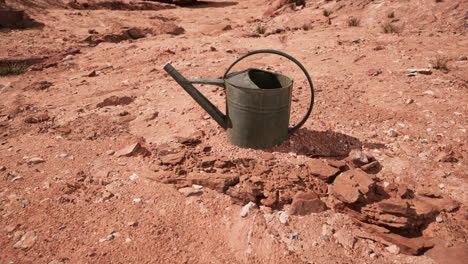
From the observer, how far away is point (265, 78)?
257cm

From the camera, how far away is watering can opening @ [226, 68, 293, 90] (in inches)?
89.3

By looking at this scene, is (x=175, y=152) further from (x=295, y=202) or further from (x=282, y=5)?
(x=282, y=5)

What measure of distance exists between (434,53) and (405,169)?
2.84m

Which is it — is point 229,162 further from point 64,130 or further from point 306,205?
point 64,130

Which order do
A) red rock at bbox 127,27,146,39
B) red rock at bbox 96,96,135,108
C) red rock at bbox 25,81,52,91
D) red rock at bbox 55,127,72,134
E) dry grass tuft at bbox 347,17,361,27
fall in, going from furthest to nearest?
red rock at bbox 127,27,146,39 < dry grass tuft at bbox 347,17,361,27 < red rock at bbox 25,81,52,91 < red rock at bbox 96,96,135,108 < red rock at bbox 55,127,72,134

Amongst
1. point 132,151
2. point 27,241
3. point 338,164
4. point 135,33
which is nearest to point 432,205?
point 338,164

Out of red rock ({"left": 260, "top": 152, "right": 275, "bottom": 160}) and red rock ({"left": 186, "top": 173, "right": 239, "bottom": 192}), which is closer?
red rock ({"left": 186, "top": 173, "right": 239, "bottom": 192})

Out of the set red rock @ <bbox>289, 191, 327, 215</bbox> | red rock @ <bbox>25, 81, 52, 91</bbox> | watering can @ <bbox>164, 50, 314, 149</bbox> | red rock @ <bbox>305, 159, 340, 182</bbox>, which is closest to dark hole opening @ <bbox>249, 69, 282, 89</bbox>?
watering can @ <bbox>164, 50, 314, 149</bbox>

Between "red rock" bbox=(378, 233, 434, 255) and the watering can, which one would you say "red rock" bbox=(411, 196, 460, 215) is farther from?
the watering can

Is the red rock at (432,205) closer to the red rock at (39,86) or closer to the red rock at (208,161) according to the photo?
the red rock at (208,161)

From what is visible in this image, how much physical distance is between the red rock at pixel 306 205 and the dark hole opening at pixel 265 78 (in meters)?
0.96

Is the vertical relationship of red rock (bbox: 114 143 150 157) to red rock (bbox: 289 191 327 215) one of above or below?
above

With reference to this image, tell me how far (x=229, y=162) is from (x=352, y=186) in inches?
32.5

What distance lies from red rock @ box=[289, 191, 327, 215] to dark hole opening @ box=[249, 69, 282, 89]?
96 cm
